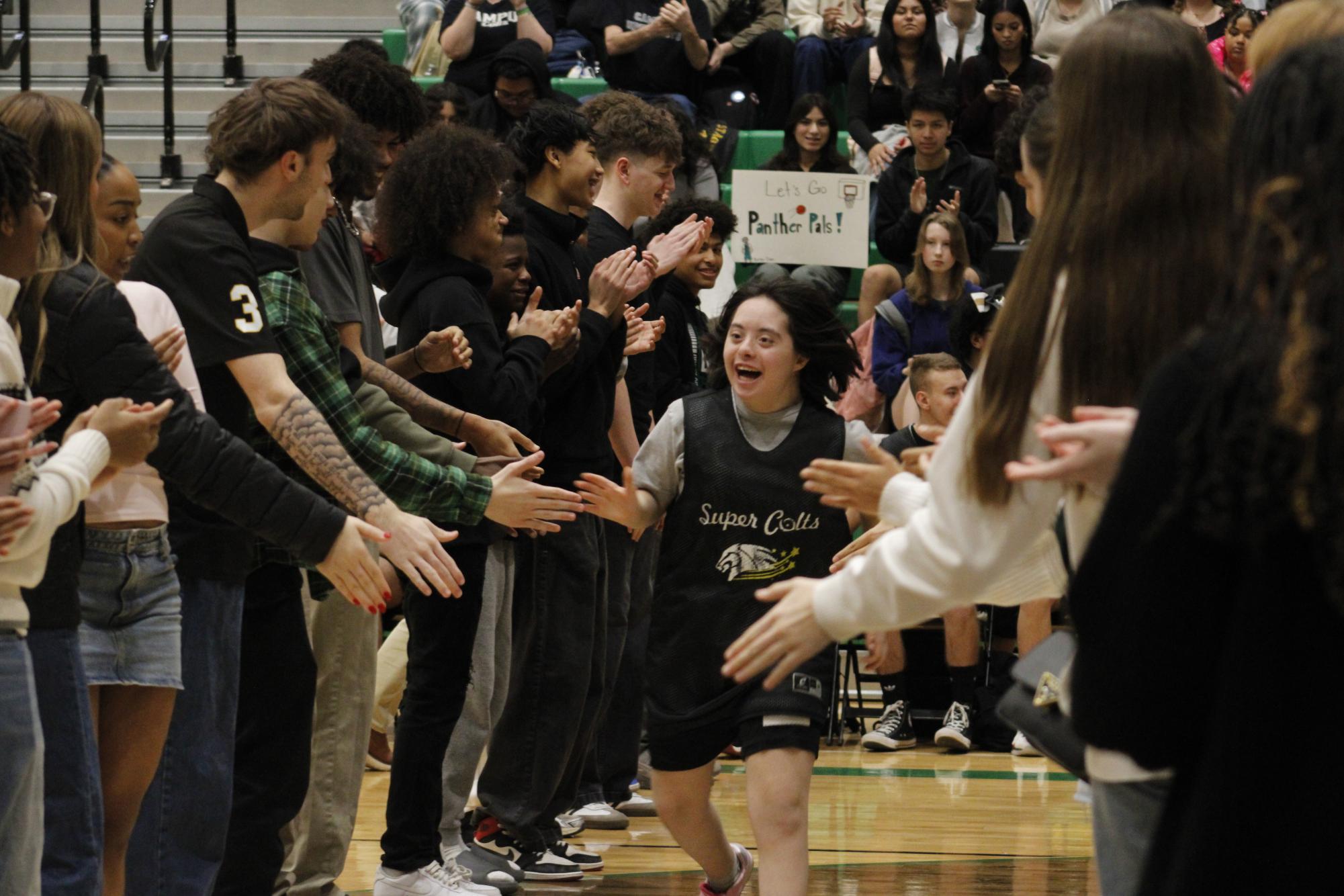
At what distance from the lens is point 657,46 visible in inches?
361

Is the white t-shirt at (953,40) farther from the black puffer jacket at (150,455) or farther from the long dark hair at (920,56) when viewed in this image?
the black puffer jacket at (150,455)

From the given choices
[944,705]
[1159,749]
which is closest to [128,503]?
[1159,749]

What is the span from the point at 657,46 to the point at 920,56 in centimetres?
150

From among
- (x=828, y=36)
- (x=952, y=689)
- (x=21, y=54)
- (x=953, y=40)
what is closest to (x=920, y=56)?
(x=953, y=40)

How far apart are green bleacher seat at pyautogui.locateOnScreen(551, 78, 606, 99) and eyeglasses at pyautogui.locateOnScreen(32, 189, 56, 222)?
266 inches

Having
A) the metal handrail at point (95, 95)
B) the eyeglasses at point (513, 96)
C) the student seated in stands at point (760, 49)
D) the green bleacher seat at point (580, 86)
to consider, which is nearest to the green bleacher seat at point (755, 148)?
the student seated in stands at point (760, 49)

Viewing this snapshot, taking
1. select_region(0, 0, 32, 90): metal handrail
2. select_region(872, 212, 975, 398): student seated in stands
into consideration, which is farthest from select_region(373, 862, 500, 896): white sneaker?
select_region(872, 212, 975, 398): student seated in stands

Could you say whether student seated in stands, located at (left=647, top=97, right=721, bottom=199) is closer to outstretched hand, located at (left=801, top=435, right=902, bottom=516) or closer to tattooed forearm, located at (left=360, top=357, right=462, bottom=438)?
tattooed forearm, located at (left=360, top=357, right=462, bottom=438)

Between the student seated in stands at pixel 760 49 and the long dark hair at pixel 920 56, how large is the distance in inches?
24.1

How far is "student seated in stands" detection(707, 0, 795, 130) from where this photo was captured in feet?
31.2

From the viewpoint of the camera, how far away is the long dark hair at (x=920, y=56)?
30.2ft

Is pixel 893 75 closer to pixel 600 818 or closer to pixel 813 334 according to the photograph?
pixel 600 818

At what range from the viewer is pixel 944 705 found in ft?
24.2

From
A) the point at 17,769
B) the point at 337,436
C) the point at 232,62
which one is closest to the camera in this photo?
the point at 17,769
